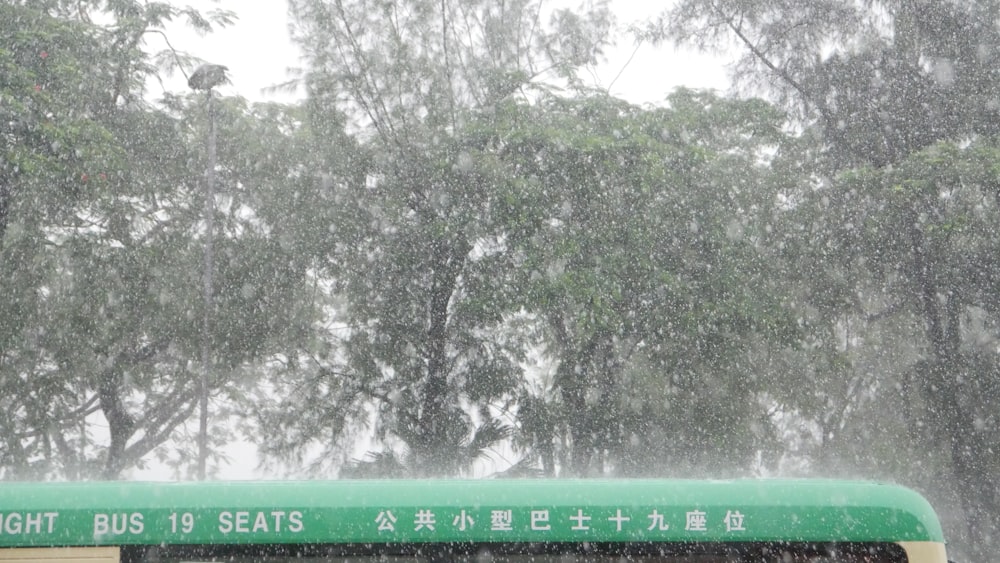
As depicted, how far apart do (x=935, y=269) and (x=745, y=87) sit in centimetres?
525

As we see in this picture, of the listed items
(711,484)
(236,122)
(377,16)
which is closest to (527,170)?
(377,16)

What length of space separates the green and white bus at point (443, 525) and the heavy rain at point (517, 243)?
36.7 ft

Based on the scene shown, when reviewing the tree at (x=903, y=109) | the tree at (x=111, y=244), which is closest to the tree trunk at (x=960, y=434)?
the tree at (x=903, y=109)

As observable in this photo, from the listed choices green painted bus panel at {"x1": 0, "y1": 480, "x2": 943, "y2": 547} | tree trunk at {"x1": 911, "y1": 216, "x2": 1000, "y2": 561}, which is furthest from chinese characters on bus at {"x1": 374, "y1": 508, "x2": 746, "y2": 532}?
tree trunk at {"x1": 911, "y1": 216, "x2": 1000, "y2": 561}

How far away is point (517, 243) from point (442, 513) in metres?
12.5

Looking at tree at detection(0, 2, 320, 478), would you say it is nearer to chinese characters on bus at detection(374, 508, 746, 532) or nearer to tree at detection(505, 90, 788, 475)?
tree at detection(505, 90, 788, 475)

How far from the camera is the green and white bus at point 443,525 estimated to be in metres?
5.02

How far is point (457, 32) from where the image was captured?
20828 millimetres

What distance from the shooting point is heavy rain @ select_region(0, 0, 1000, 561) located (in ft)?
56.5

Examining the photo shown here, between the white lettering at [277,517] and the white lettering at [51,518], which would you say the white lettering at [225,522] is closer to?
the white lettering at [277,517]

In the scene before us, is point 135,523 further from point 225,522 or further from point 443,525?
point 443,525

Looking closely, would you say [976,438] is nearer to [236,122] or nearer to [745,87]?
[745,87]

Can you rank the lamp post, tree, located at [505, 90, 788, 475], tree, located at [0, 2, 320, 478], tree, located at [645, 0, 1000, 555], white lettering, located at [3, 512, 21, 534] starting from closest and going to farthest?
white lettering, located at [3, 512, 21, 534] → tree, located at [0, 2, 320, 478] → the lamp post → tree, located at [505, 90, 788, 475] → tree, located at [645, 0, 1000, 555]

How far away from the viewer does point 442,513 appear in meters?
Answer: 5.09
